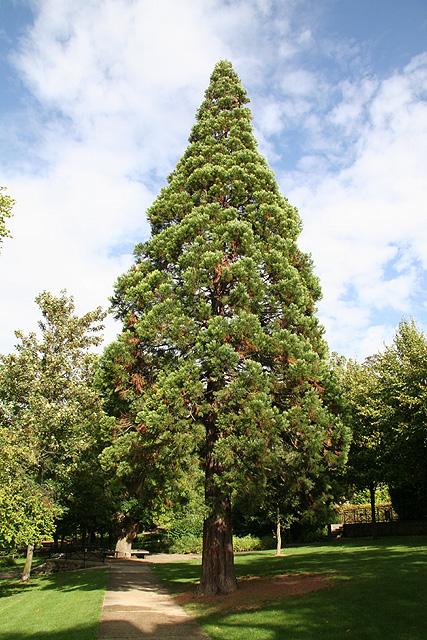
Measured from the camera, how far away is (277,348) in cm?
1165

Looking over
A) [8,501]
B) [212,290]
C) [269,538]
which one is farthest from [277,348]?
[269,538]

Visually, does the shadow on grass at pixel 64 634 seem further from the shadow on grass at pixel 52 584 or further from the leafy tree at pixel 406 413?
the leafy tree at pixel 406 413

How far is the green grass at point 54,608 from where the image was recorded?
8469 mm

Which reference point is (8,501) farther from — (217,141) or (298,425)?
(217,141)

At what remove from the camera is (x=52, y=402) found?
19516 millimetres

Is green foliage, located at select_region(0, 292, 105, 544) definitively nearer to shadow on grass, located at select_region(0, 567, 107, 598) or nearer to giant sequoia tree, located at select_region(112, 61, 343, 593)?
shadow on grass, located at select_region(0, 567, 107, 598)

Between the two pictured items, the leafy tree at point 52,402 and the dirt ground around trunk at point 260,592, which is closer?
the dirt ground around trunk at point 260,592

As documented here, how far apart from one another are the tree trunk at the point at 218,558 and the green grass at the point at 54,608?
2.83m

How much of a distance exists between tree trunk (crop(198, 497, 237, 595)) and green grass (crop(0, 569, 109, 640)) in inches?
112

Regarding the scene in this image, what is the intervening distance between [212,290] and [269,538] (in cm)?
2201

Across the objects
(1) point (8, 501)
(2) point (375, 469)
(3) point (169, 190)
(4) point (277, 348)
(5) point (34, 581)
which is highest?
(3) point (169, 190)

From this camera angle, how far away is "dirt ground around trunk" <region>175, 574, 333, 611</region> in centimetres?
985

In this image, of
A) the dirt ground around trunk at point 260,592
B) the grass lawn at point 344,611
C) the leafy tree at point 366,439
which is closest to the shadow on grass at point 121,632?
the grass lawn at point 344,611

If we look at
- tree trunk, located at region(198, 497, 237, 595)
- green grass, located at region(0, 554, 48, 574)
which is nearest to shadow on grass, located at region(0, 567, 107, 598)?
tree trunk, located at region(198, 497, 237, 595)
